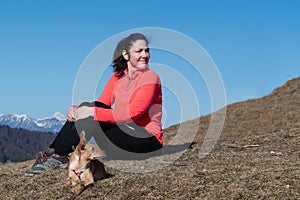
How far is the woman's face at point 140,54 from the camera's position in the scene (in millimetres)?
7816

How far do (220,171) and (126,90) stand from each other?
2297 millimetres

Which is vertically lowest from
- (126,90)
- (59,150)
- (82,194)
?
(82,194)

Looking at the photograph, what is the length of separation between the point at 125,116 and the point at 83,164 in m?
1.18

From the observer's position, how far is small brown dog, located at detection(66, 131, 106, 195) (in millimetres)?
6738

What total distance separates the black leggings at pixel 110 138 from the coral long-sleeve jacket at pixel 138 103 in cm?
14

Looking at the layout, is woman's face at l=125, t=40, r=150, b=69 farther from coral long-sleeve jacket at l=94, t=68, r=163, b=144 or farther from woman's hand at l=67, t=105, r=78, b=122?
woman's hand at l=67, t=105, r=78, b=122

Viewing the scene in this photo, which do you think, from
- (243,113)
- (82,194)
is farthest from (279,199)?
(243,113)

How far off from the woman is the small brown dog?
1.92ft

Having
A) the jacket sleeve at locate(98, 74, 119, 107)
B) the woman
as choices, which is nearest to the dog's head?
the woman

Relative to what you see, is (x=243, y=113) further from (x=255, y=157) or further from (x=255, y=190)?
(x=255, y=190)

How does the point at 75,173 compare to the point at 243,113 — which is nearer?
the point at 75,173

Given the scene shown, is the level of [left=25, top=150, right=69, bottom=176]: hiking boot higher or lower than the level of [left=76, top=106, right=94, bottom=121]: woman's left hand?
lower

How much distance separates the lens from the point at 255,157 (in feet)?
29.6

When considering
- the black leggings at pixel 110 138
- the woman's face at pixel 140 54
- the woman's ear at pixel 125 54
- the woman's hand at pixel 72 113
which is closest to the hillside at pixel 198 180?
the black leggings at pixel 110 138
